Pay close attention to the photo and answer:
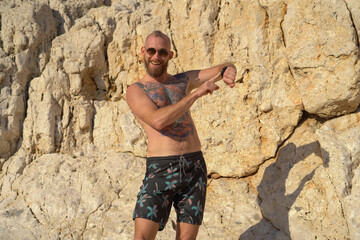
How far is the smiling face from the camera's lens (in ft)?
8.68

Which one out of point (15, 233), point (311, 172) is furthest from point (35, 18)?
point (311, 172)

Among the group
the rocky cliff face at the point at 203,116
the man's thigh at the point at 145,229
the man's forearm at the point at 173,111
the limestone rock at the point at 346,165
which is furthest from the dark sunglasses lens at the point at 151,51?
the limestone rock at the point at 346,165

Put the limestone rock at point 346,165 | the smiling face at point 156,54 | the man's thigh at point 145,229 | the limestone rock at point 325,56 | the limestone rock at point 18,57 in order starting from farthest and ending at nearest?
the limestone rock at point 18,57 < the limestone rock at point 325,56 < the limestone rock at point 346,165 < the smiling face at point 156,54 < the man's thigh at point 145,229

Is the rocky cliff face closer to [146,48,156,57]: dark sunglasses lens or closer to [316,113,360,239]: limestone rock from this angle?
[316,113,360,239]: limestone rock

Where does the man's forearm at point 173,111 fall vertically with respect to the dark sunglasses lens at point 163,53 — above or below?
below

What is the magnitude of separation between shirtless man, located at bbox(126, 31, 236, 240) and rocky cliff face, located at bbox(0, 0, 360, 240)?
4.15ft

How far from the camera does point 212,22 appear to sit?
465 cm

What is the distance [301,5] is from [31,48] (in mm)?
4238

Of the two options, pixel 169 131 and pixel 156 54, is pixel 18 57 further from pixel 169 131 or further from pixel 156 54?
pixel 169 131

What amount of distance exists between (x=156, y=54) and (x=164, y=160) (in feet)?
2.97

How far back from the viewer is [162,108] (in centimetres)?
234

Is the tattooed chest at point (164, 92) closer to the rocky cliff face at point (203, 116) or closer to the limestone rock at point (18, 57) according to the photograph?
the rocky cliff face at point (203, 116)

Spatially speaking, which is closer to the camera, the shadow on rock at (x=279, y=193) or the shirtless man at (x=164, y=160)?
the shirtless man at (x=164, y=160)

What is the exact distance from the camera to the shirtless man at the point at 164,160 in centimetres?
243
